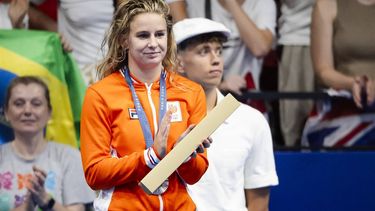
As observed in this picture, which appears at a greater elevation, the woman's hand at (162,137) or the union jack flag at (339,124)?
the woman's hand at (162,137)

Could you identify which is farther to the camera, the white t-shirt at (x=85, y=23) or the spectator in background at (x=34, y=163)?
the white t-shirt at (x=85, y=23)

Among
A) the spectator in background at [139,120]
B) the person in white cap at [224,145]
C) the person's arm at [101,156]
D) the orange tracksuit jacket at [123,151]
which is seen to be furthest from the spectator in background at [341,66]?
the person's arm at [101,156]

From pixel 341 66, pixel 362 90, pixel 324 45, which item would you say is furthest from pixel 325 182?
pixel 324 45

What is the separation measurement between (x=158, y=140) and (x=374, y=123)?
3.08m

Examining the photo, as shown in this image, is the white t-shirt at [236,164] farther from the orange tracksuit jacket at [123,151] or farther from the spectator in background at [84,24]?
the spectator in background at [84,24]

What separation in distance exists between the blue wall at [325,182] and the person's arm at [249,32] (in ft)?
2.33

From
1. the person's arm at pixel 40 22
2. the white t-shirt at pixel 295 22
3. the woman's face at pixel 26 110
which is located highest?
the person's arm at pixel 40 22

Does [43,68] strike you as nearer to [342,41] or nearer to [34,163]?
[34,163]

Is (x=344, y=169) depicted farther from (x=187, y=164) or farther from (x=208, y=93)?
(x=187, y=164)

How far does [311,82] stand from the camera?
23.8ft

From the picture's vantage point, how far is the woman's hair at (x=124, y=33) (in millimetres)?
4453

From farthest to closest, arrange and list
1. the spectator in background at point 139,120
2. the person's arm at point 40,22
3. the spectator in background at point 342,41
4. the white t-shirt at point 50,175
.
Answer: the person's arm at point 40,22, the spectator in background at point 342,41, the white t-shirt at point 50,175, the spectator in background at point 139,120

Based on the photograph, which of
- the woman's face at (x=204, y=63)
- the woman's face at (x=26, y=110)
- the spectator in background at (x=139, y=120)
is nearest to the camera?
the spectator in background at (x=139, y=120)

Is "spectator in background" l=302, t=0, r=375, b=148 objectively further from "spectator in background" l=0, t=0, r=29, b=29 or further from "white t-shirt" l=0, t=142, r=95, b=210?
"spectator in background" l=0, t=0, r=29, b=29
